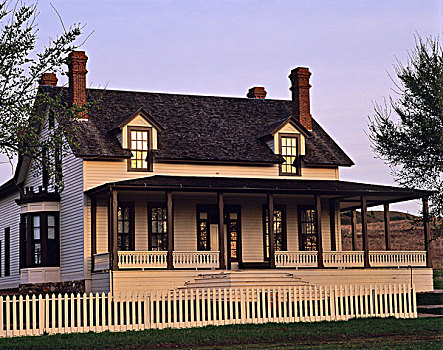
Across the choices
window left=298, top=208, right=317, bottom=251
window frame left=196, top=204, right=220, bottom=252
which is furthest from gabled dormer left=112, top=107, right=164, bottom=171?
window left=298, top=208, right=317, bottom=251

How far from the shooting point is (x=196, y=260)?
29.4 meters

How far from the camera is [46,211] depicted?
32.1m

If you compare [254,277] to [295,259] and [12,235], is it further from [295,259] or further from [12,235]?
[12,235]

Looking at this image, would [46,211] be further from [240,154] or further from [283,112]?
[283,112]

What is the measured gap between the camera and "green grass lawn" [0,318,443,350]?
16.4 m

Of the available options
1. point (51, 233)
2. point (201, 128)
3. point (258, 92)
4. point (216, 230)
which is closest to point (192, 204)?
point (216, 230)

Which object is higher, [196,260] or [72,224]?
[72,224]

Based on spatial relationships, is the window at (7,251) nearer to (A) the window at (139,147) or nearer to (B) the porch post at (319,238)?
(A) the window at (139,147)

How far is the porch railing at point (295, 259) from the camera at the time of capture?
3002 centimetres

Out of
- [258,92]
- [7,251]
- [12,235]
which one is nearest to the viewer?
[12,235]

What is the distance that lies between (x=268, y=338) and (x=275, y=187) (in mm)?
12476

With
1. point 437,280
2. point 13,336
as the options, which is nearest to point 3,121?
point 13,336

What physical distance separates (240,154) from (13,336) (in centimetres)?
1592

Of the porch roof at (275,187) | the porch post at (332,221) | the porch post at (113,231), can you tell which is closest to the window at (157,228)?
the porch roof at (275,187)
